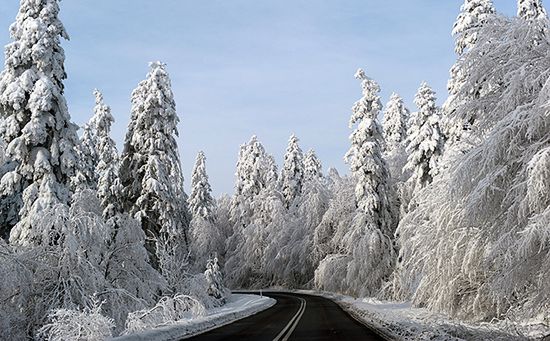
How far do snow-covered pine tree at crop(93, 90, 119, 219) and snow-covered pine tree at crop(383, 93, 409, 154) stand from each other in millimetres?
34959

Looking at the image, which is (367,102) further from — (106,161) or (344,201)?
(106,161)

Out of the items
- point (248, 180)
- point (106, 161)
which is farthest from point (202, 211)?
point (106, 161)

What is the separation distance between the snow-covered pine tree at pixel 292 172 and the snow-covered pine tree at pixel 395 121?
45.6ft

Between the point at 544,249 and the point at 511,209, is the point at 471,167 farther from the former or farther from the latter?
the point at 544,249

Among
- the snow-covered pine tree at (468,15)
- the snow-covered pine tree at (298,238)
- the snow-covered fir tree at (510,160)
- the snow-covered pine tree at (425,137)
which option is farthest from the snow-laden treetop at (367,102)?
the snow-covered fir tree at (510,160)

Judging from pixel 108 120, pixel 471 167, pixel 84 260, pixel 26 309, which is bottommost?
pixel 26 309

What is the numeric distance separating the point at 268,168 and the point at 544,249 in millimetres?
76192

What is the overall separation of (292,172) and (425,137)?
142ft

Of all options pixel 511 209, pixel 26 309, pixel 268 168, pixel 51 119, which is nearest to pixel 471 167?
pixel 511 209

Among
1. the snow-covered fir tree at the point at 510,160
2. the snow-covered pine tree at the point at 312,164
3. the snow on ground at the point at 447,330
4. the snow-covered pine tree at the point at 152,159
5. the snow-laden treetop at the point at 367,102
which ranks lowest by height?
the snow on ground at the point at 447,330

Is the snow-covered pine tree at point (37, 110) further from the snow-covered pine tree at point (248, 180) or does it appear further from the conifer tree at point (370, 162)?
the snow-covered pine tree at point (248, 180)

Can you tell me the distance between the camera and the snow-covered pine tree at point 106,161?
34.0 meters

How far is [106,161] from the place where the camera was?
41.3m

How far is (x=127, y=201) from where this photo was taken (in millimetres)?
34344
